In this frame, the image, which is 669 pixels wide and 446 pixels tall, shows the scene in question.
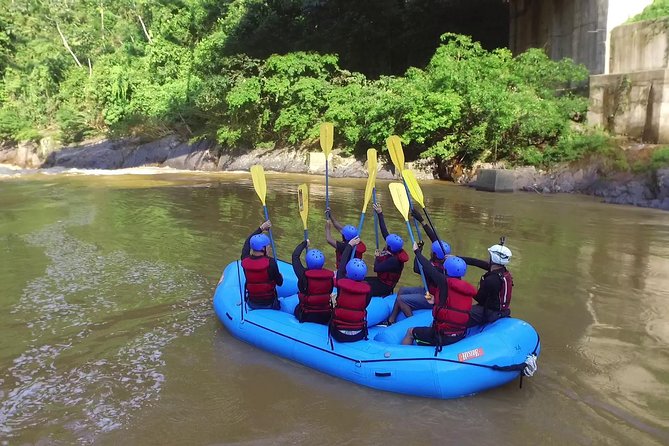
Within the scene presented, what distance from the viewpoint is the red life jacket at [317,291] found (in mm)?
3893

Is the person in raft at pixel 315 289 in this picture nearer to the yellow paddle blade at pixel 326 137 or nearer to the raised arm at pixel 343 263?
the raised arm at pixel 343 263

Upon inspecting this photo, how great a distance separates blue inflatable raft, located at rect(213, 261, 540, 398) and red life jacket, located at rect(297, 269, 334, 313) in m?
0.13

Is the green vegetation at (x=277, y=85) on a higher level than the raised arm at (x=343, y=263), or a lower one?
higher

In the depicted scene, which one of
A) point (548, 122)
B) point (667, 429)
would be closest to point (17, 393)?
point (667, 429)

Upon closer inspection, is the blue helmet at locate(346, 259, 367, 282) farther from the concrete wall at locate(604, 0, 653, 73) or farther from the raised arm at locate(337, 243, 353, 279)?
the concrete wall at locate(604, 0, 653, 73)

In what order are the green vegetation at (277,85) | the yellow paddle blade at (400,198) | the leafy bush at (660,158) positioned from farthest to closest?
the green vegetation at (277,85)
the leafy bush at (660,158)
the yellow paddle blade at (400,198)

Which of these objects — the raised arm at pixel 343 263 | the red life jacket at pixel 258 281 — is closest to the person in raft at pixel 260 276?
the red life jacket at pixel 258 281

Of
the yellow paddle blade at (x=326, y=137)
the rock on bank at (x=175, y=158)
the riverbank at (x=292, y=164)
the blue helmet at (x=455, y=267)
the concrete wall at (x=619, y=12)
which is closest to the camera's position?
the blue helmet at (x=455, y=267)

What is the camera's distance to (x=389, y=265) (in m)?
4.53

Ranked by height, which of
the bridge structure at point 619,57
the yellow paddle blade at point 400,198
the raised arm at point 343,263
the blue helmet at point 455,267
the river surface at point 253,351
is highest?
the bridge structure at point 619,57

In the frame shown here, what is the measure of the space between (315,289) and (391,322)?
0.76m

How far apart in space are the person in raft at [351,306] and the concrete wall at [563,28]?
404 inches

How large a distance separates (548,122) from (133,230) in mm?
8177

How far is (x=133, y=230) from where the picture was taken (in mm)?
8188
